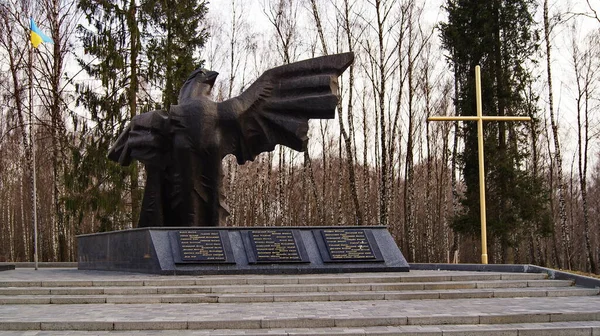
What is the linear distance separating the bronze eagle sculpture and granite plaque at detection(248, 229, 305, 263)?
205 centimetres

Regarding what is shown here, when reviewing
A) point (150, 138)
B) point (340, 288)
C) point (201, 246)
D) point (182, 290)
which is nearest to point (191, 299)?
point (182, 290)

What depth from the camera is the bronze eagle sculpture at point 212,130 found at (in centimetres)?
1293

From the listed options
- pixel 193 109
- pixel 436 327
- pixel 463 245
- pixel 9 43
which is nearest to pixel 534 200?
pixel 193 109

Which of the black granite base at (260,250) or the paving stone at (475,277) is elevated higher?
the black granite base at (260,250)

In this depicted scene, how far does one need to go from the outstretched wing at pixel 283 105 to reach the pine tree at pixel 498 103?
11.1m

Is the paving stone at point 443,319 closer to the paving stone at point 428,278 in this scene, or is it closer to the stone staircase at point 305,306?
the stone staircase at point 305,306

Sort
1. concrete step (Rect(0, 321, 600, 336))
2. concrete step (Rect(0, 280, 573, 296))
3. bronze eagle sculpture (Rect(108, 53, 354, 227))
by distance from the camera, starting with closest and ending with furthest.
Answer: concrete step (Rect(0, 321, 600, 336)) → concrete step (Rect(0, 280, 573, 296)) → bronze eagle sculpture (Rect(108, 53, 354, 227))

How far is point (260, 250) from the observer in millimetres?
11344

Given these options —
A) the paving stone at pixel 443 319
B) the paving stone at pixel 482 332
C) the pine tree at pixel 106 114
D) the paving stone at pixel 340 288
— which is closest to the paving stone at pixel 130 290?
the paving stone at pixel 340 288

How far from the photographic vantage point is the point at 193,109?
12.8 meters

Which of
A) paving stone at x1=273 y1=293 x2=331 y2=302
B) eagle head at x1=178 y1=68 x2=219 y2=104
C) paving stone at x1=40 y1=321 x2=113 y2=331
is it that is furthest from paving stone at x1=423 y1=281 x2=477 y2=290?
eagle head at x1=178 y1=68 x2=219 y2=104

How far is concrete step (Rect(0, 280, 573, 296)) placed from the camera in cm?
905

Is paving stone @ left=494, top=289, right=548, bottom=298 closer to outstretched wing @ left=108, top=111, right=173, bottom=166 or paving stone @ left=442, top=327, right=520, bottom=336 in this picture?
paving stone @ left=442, top=327, right=520, bottom=336

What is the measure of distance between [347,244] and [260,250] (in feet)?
5.05
